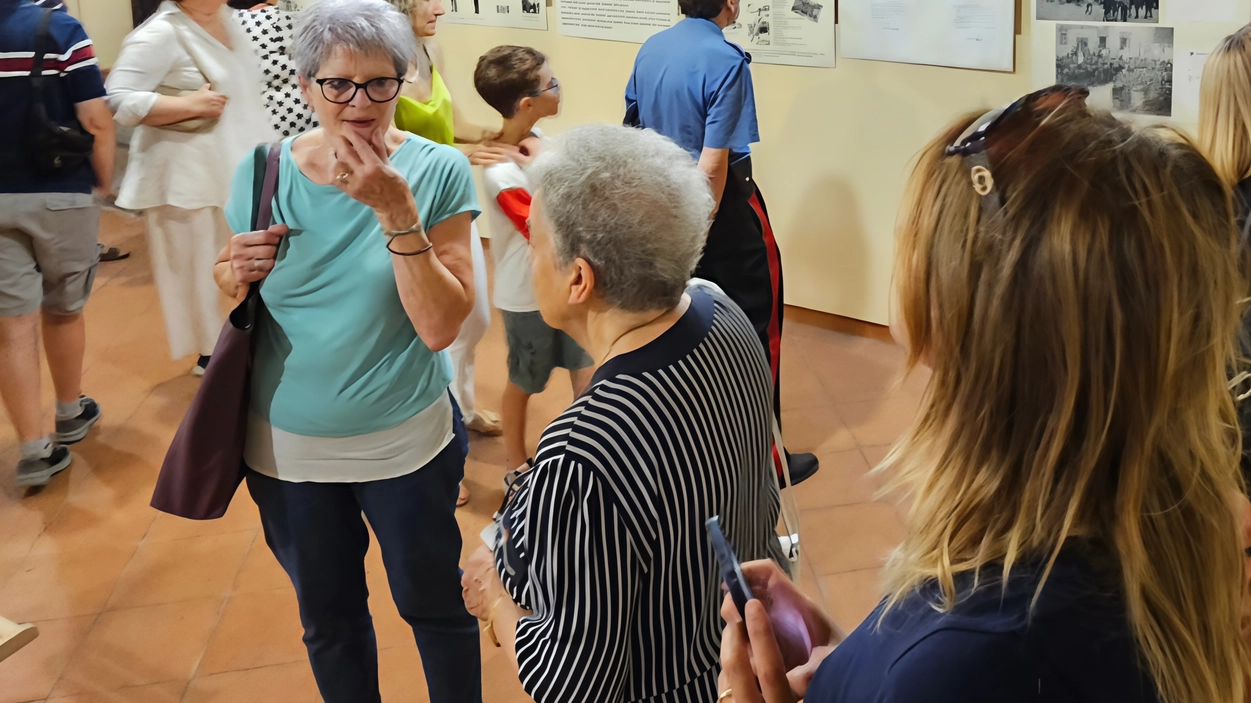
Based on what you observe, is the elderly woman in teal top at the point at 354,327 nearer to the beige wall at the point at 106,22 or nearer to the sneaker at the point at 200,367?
the sneaker at the point at 200,367

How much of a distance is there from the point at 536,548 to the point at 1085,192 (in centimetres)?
87

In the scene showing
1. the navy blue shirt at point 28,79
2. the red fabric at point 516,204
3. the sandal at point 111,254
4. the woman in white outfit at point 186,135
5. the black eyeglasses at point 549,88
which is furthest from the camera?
the sandal at point 111,254

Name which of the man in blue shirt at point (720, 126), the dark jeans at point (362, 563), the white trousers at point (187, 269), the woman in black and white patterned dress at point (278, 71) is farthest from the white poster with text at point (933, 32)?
the dark jeans at point (362, 563)

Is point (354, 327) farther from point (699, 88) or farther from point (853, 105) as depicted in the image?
point (853, 105)

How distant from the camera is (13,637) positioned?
204cm

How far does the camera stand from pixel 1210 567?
0.94m

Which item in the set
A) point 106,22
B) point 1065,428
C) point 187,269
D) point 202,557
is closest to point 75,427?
point 187,269

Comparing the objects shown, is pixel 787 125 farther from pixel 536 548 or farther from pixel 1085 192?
pixel 1085 192

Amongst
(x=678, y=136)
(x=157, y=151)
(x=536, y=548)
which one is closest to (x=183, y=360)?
(x=157, y=151)

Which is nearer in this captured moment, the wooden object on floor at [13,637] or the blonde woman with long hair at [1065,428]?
the blonde woman with long hair at [1065,428]

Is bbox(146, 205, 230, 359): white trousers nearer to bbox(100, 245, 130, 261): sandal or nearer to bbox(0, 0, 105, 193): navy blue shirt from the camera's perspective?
bbox(0, 0, 105, 193): navy blue shirt

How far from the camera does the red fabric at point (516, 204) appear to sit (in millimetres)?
3195

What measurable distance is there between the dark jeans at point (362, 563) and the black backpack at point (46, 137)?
219 centimetres

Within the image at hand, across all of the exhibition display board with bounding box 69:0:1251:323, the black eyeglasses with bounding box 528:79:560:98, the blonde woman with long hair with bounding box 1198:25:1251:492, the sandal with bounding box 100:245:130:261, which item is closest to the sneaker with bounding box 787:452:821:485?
the exhibition display board with bounding box 69:0:1251:323
